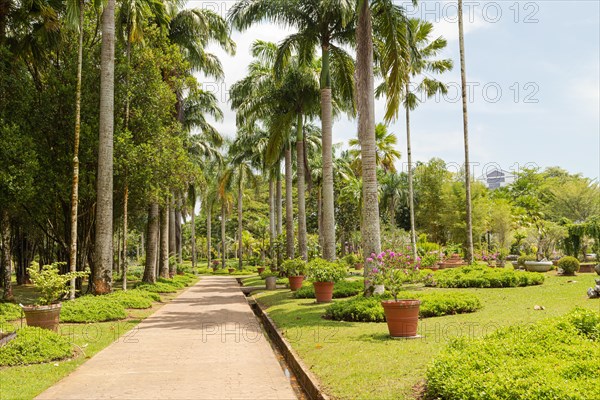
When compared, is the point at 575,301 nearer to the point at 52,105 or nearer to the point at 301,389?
the point at 301,389

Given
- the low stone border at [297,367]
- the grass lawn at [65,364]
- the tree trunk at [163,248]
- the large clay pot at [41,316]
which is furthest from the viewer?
the tree trunk at [163,248]

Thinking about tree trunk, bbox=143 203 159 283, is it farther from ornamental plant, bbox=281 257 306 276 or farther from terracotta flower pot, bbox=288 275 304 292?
terracotta flower pot, bbox=288 275 304 292

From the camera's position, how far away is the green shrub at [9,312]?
1456 centimetres

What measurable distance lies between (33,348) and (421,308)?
27.2 feet

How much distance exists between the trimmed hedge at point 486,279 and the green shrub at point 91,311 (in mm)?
11872

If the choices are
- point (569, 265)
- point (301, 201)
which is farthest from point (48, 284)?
point (569, 265)

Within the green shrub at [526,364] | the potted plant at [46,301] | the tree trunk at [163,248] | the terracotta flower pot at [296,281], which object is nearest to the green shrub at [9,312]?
the potted plant at [46,301]

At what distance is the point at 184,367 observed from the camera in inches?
336

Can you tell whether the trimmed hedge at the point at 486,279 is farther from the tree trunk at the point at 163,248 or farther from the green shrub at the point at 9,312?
the tree trunk at the point at 163,248

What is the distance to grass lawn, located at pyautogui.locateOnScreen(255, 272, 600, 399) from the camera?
6.54m

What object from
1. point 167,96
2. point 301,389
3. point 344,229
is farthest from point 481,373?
point 344,229

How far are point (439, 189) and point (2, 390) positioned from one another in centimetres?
5040

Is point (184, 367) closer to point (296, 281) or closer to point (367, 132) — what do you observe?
point (367, 132)

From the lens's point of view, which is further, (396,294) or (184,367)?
(396,294)
